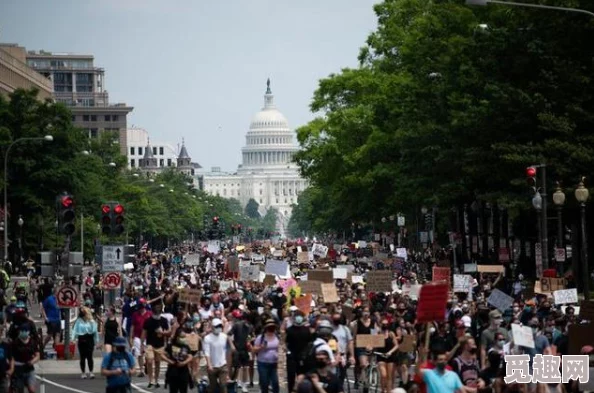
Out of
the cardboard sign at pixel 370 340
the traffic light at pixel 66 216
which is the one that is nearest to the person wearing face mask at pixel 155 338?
the traffic light at pixel 66 216

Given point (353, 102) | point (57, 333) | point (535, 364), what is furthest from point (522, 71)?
point (353, 102)

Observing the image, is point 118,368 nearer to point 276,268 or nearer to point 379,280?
point 379,280

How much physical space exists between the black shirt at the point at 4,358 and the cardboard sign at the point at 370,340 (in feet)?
21.4

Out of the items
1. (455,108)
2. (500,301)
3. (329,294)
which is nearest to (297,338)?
(500,301)

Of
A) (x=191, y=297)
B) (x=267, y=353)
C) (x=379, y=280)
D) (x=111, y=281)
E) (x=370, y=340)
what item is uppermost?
(x=111, y=281)

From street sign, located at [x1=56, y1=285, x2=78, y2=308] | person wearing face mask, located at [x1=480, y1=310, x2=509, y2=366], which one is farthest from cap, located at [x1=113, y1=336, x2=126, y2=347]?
street sign, located at [x1=56, y1=285, x2=78, y2=308]

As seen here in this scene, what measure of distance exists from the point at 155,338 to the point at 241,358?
2585mm

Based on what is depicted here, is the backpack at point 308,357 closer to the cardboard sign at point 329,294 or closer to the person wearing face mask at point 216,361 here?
the person wearing face mask at point 216,361

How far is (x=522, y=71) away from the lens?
6031 cm

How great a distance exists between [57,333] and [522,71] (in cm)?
2228

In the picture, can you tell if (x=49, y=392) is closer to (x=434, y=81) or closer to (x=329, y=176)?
(x=434, y=81)

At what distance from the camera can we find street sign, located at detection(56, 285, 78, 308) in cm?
4041

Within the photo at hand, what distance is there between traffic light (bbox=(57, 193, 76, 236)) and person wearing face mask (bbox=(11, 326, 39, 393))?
394 inches

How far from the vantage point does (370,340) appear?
104 ft
